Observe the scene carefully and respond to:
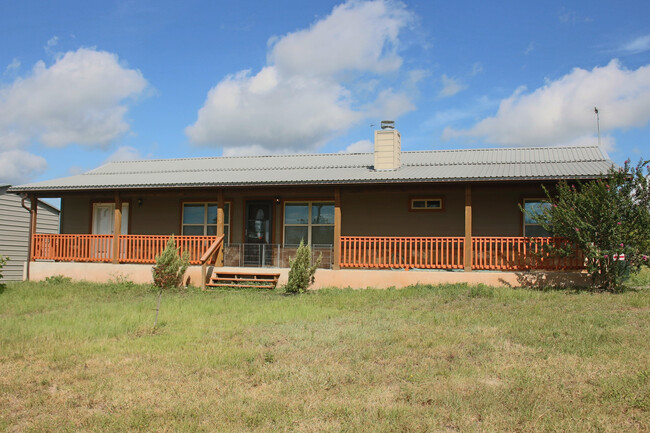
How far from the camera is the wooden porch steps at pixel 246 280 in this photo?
13.2 metres

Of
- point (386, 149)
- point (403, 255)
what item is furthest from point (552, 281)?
point (386, 149)

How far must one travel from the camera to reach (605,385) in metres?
4.98

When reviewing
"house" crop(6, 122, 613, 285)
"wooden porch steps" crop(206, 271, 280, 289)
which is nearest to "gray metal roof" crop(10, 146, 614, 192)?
"house" crop(6, 122, 613, 285)

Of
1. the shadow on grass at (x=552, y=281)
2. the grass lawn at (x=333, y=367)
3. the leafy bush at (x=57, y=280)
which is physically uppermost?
the shadow on grass at (x=552, y=281)

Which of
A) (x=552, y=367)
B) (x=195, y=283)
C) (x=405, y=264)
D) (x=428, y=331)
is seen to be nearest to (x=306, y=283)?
(x=405, y=264)

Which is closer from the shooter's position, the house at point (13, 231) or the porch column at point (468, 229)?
the porch column at point (468, 229)

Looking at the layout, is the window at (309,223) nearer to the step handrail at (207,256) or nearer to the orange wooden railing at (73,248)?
the step handrail at (207,256)

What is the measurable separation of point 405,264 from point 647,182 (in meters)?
5.34

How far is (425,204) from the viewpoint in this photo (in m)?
14.3

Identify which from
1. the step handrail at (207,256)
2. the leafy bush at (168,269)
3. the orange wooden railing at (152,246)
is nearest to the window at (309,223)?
the step handrail at (207,256)

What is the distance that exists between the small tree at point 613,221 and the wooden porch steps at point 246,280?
6.83m

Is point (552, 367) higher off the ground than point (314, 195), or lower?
lower

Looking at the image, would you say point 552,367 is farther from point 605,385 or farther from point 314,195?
point 314,195

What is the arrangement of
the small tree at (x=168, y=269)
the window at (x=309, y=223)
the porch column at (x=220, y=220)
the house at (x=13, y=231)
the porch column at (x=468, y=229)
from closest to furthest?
the porch column at (x=468, y=229) → the small tree at (x=168, y=269) → the porch column at (x=220, y=220) → the window at (x=309, y=223) → the house at (x=13, y=231)
